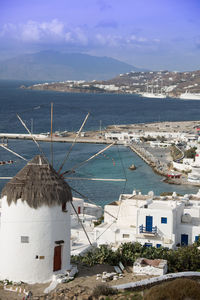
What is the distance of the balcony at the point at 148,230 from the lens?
20217 millimetres

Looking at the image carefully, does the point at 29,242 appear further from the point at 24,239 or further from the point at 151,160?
the point at 151,160

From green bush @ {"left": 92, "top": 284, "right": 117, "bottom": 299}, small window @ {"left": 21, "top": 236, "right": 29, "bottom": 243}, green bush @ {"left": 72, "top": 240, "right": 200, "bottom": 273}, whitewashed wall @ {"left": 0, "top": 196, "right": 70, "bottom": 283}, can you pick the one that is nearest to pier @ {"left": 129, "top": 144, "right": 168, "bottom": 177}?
green bush @ {"left": 72, "top": 240, "right": 200, "bottom": 273}

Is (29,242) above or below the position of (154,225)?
above

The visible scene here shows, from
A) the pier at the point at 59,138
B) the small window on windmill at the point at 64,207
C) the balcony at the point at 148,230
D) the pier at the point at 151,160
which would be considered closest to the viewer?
the small window on windmill at the point at 64,207

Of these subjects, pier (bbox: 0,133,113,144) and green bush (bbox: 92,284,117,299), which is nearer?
green bush (bbox: 92,284,117,299)

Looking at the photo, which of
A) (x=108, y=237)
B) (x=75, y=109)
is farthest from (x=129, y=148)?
(x=75, y=109)

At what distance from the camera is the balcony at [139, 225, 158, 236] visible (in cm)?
2022

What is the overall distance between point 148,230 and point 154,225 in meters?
0.28

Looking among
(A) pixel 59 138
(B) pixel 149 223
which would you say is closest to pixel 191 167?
(A) pixel 59 138

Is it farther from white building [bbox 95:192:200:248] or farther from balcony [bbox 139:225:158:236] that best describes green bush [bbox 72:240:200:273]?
balcony [bbox 139:225:158:236]

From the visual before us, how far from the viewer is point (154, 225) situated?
20.4 metres

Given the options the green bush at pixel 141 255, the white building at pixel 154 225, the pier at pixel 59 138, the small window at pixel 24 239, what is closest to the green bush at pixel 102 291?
the small window at pixel 24 239

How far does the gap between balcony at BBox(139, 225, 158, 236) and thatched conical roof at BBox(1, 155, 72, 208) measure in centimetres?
750

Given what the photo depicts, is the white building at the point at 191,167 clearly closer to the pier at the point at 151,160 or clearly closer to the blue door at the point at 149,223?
the pier at the point at 151,160
